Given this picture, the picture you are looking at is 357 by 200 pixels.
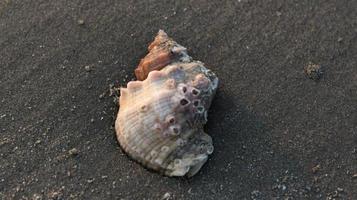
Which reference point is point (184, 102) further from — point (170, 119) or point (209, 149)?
point (209, 149)

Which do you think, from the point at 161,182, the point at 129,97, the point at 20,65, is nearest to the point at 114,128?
the point at 129,97

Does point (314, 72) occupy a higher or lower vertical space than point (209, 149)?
higher

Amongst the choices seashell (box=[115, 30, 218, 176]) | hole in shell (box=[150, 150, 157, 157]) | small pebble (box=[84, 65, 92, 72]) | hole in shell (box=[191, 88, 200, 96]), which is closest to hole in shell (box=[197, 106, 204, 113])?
seashell (box=[115, 30, 218, 176])

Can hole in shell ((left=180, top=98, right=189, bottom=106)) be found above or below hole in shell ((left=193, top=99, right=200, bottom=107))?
above

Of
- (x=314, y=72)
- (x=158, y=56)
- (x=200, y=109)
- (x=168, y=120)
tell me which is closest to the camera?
(x=168, y=120)

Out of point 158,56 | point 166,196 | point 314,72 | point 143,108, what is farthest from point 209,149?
point 314,72

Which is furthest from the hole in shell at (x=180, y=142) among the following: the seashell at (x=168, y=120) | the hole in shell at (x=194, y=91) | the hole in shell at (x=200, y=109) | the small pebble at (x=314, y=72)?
the small pebble at (x=314, y=72)

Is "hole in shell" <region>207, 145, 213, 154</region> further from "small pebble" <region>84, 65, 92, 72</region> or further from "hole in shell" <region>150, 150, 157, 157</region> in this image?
"small pebble" <region>84, 65, 92, 72</region>

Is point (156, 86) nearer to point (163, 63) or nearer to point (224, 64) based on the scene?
point (163, 63)
